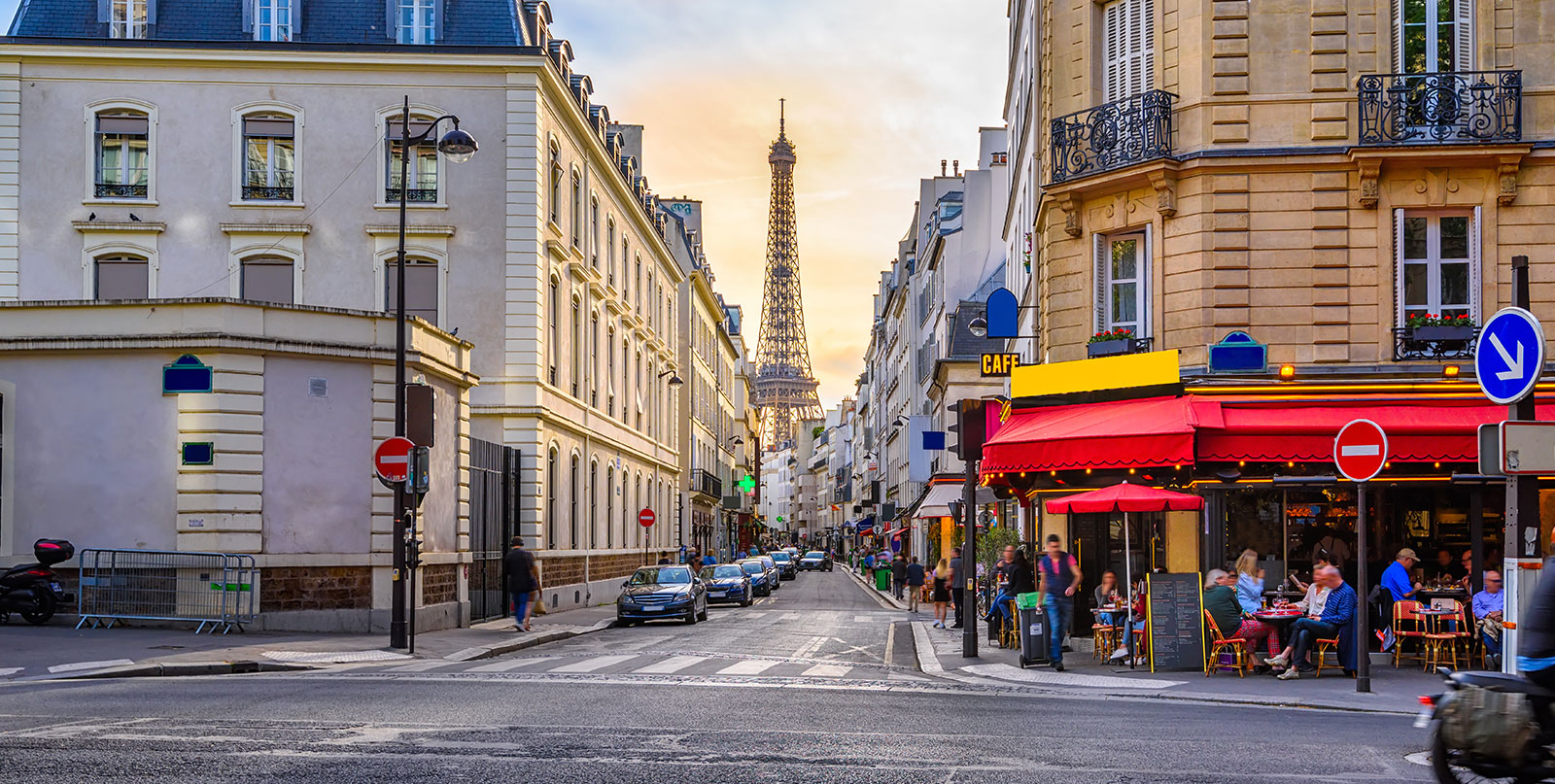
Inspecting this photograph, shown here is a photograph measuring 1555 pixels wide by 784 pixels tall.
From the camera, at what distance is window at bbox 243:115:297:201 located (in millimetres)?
34281

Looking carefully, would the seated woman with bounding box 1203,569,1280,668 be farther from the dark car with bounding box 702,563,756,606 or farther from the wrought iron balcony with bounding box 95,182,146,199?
the wrought iron balcony with bounding box 95,182,146,199

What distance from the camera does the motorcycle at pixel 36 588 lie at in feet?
71.5

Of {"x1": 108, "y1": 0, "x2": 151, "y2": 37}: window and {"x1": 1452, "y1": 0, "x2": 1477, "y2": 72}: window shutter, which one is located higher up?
{"x1": 108, "y1": 0, "x2": 151, "y2": 37}: window

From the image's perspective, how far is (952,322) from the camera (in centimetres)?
5316

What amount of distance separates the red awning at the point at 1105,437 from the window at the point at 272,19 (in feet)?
68.8

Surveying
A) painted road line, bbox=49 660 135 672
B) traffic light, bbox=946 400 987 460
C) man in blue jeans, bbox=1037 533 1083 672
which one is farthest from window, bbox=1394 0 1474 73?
painted road line, bbox=49 660 135 672

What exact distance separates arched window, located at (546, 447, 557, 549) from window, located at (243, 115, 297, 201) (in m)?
8.69

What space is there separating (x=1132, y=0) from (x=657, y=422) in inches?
1491

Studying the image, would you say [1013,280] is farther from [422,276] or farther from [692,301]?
[692,301]

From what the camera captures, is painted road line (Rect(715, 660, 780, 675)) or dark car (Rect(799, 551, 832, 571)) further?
dark car (Rect(799, 551, 832, 571))

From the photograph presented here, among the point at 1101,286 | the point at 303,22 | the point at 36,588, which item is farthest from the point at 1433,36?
the point at 303,22

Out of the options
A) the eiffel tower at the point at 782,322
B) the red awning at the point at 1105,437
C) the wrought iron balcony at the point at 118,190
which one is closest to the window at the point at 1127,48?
the red awning at the point at 1105,437

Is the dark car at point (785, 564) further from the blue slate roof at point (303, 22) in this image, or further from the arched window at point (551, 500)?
the blue slate roof at point (303, 22)

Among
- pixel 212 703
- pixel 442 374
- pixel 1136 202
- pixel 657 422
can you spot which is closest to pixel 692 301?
pixel 657 422
